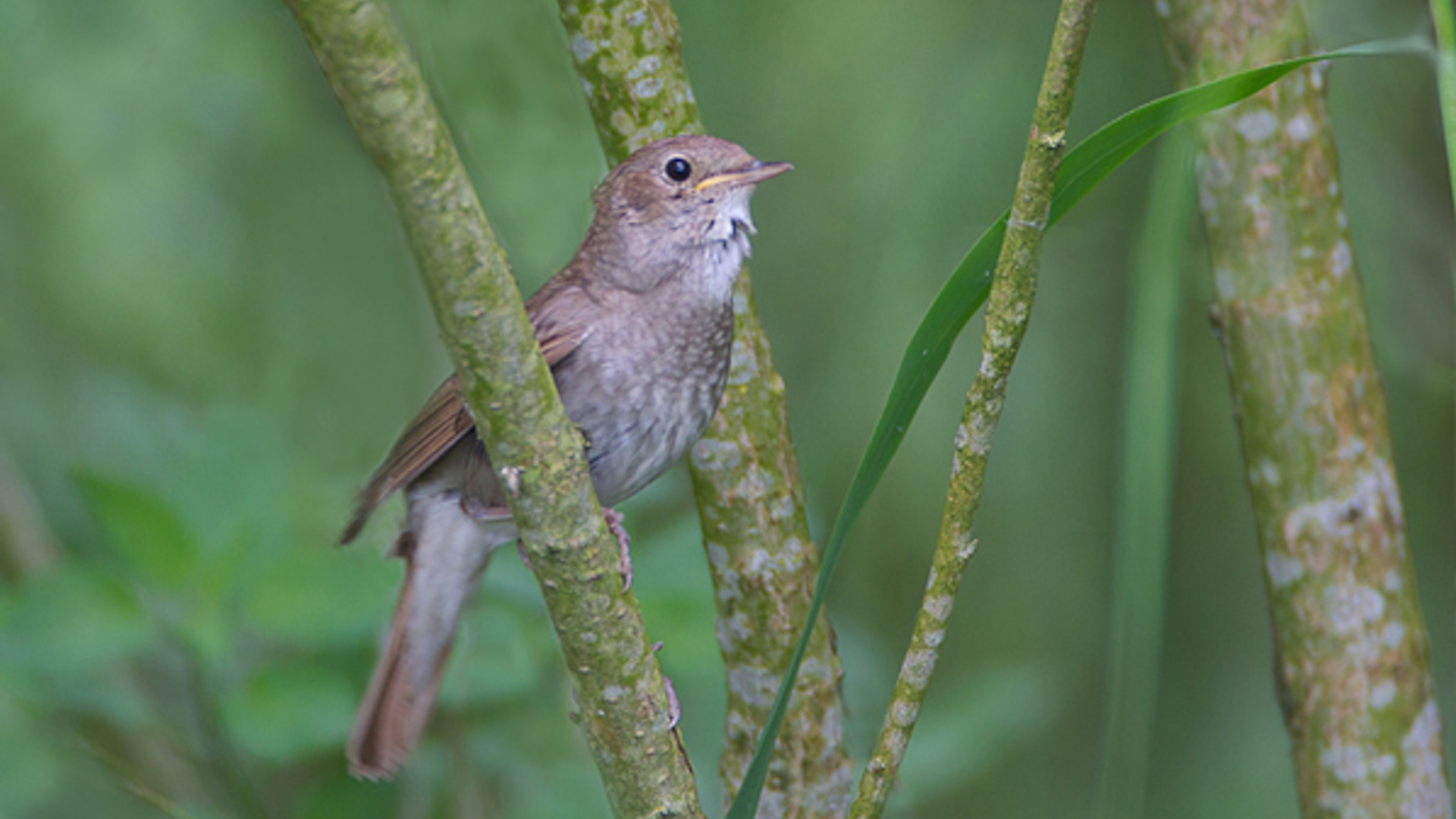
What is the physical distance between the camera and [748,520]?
275 cm

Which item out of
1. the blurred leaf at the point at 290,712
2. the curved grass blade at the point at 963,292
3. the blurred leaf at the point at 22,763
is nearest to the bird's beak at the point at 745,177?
the curved grass blade at the point at 963,292

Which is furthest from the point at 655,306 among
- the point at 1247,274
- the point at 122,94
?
the point at 122,94

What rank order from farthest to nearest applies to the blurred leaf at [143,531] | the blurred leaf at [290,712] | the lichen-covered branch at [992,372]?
the blurred leaf at [143,531], the blurred leaf at [290,712], the lichen-covered branch at [992,372]

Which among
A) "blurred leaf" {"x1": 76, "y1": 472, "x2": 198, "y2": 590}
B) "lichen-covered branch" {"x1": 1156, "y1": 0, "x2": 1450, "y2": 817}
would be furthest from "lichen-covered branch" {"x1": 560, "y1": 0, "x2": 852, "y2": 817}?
"blurred leaf" {"x1": 76, "y1": 472, "x2": 198, "y2": 590}

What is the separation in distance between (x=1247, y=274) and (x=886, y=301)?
160 cm

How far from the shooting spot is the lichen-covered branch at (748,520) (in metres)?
2.72

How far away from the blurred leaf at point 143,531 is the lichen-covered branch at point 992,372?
1.96 meters

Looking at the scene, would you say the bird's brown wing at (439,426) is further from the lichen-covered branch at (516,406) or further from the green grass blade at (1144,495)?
the green grass blade at (1144,495)

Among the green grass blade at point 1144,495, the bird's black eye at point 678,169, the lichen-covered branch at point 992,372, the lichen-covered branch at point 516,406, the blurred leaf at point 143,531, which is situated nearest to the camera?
the lichen-covered branch at point 516,406

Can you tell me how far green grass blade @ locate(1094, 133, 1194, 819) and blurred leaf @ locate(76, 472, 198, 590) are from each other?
7.27 ft

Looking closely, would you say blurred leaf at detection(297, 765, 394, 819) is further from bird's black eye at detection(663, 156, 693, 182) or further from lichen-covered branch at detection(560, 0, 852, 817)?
bird's black eye at detection(663, 156, 693, 182)

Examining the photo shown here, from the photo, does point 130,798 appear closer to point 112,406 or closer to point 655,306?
point 112,406

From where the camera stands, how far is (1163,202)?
2.14 meters

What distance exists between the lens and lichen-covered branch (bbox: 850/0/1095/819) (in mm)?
1745
